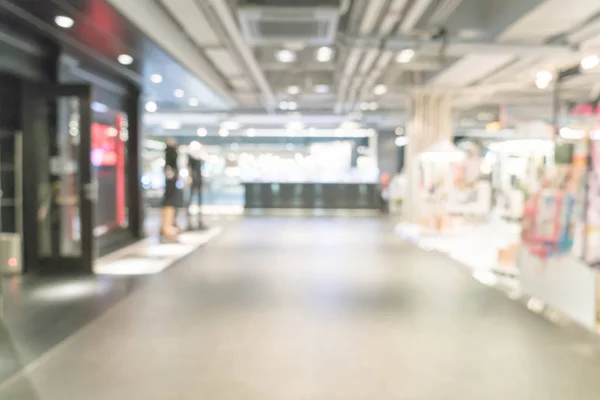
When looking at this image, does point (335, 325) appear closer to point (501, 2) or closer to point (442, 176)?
point (501, 2)

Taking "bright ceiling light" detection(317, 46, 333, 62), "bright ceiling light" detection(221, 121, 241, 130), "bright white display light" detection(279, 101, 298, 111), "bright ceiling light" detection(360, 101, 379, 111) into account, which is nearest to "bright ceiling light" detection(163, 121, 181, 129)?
"bright ceiling light" detection(221, 121, 241, 130)

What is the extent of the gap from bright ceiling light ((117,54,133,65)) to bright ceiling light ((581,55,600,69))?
6.25 metres

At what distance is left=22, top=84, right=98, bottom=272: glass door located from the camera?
6738 mm

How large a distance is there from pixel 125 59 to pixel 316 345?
18.3 ft

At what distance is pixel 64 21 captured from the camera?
20.0 feet

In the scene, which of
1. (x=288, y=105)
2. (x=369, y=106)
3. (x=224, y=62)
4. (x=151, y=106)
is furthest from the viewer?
(x=288, y=105)

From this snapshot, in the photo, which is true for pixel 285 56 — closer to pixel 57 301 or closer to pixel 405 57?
pixel 405 57

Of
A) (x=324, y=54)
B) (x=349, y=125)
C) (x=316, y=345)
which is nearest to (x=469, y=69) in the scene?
(x=324, y=54)

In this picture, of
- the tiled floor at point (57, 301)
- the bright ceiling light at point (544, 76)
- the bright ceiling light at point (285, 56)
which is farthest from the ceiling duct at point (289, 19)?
the bright ceiling light at point (544, 76)

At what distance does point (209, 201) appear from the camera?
2334 centimetres

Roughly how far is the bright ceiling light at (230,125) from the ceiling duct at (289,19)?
12084 millimetres

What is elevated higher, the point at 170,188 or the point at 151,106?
the point at 151,106

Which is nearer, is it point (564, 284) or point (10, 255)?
point (564, 284)

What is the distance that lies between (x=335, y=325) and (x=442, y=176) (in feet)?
21.5
